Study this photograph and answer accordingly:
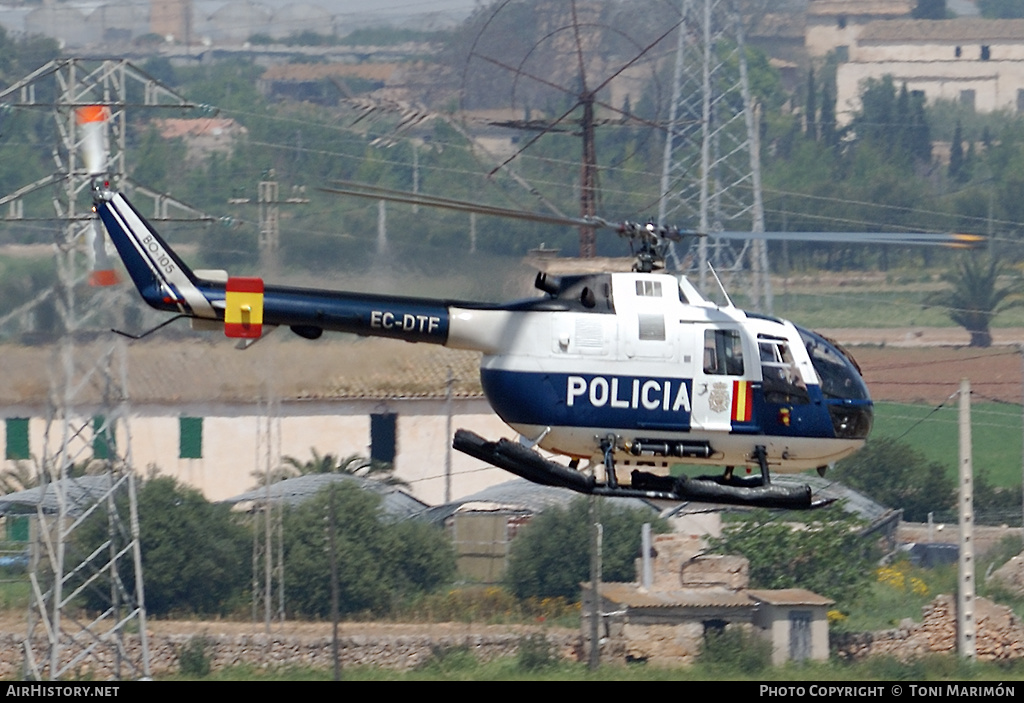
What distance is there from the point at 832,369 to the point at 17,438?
25.4 meters

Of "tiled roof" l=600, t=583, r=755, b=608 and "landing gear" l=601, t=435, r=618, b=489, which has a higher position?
"landing gear" l=601, t=435, r=618, b=489

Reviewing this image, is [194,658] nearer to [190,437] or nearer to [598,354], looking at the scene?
[190,437]

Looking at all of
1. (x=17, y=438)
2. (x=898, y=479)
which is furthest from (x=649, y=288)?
(x=898, y=479)

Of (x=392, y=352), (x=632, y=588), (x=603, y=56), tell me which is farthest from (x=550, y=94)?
(x=632, y=588)

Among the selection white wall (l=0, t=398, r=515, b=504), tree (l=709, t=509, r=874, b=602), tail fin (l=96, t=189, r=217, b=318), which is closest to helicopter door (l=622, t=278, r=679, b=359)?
tail fin (l=96, t=189, r=217, b=318)

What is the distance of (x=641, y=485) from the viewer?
1917 cm

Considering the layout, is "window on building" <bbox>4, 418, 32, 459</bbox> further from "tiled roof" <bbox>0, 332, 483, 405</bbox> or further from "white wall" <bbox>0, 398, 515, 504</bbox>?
"tiled roof" <bbox>0, 332, 483, 405</bbox>

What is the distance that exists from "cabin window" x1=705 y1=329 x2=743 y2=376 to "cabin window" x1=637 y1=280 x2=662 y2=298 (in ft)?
2.12

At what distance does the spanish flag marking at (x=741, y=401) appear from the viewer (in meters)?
18.9

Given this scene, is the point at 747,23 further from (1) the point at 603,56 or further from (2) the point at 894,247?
(2) the point at 894,247

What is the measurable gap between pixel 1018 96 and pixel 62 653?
2991 inches

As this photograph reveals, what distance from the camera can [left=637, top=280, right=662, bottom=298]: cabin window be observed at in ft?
61.8

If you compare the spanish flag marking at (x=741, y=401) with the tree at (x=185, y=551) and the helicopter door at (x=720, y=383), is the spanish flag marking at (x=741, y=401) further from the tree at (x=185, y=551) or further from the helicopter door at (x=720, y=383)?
the tree at (x=185, y=551)

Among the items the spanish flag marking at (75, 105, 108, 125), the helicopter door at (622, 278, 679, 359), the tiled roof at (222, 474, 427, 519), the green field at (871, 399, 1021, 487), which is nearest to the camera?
the helicopter door at (622, 278, 679, 359)
